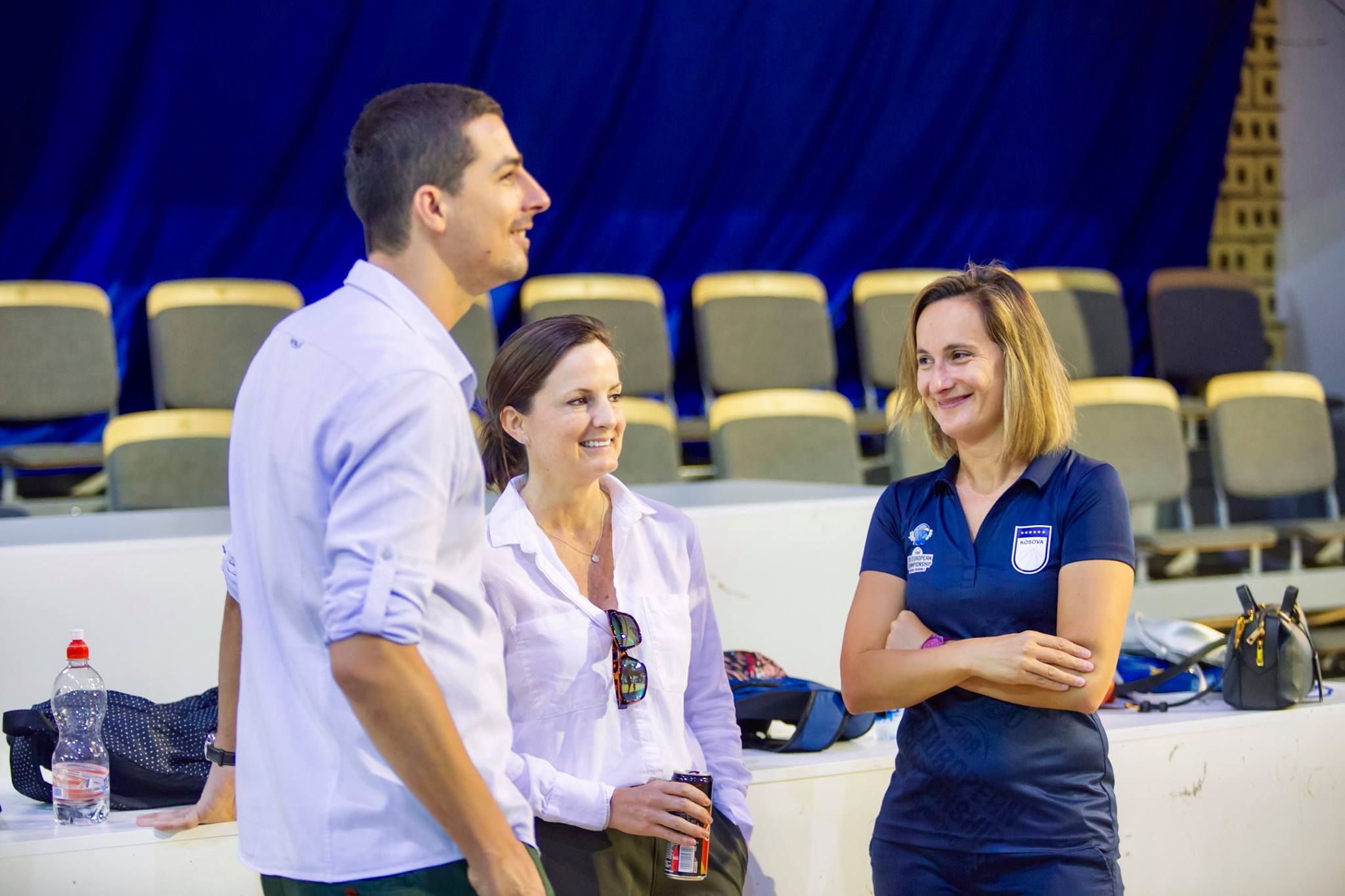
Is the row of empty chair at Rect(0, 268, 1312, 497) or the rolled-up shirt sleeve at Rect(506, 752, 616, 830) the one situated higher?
the row of empty chair at Rect(0, 268, 1312, 497)

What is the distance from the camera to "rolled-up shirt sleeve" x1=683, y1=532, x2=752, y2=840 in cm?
191

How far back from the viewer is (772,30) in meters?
6.14

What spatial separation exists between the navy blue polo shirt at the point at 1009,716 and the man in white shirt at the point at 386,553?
2.12ft

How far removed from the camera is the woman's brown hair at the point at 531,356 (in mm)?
1911

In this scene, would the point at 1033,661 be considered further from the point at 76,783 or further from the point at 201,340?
the point at 201,340

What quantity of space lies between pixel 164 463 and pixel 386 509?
3.16m

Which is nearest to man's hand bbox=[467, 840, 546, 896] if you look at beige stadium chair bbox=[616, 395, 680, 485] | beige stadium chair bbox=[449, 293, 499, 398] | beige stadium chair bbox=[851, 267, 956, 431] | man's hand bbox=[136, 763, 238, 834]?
man's hand bbox=[136, 763, 238, 834]

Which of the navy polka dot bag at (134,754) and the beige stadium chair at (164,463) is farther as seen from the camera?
the beige stadium chair at (164,463)

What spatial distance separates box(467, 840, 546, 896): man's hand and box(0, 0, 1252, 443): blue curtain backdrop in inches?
174

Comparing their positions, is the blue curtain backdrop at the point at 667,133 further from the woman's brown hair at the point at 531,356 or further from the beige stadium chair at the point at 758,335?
the woman's brown hair at the point at 531,356

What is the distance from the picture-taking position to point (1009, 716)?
5.62 feet

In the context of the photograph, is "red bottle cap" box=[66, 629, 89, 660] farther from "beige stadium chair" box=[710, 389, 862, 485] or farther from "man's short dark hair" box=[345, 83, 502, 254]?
"beige stadium chair" box=[710, 389, 862, 485]

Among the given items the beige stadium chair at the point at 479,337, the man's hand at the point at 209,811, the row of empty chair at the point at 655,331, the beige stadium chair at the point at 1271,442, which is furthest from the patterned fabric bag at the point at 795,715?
the beige stadium chair at the point at 1271,442

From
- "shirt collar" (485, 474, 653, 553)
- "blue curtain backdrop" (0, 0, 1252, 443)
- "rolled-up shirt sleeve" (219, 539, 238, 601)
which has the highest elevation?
"blue curtain backdrop" (0, 0, 1252, 443)
